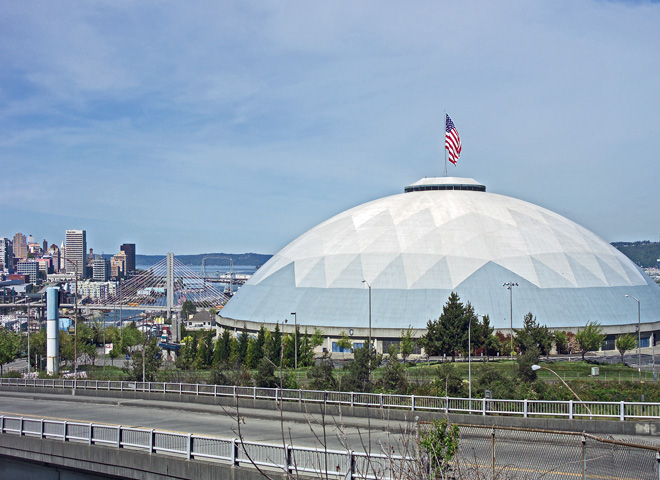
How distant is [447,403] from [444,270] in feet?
158

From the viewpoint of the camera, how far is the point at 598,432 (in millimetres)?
24781

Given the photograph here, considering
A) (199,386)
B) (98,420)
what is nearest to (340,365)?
(199,386)

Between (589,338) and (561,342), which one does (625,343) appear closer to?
(589,338)

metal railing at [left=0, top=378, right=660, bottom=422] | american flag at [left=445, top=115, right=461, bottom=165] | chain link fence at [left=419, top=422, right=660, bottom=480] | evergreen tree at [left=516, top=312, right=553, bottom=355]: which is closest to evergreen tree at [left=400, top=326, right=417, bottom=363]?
evergreen tree at [left=516, top=312, right=553, bottom=355]

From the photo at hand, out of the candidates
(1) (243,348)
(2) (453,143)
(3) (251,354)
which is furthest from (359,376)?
(2) (453,143)

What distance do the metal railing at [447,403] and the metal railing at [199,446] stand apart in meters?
1.76

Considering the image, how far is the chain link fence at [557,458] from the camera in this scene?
1429 centimetres

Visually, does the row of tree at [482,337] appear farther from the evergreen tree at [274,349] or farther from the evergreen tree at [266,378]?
the evergreen tree at [266,378]

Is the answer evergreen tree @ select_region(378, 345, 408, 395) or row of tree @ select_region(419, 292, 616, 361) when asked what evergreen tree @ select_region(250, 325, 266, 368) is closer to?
row of tree @ select_region(419, 292, 616, 361)

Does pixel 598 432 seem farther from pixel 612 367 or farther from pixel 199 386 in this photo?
pixel 612 367

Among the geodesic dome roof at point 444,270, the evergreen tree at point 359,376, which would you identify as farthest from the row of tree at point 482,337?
the evergreen tree at point 359,376

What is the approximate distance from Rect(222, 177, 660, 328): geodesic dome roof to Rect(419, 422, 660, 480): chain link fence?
51.9m

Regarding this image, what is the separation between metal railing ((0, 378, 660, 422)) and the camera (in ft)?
84.8

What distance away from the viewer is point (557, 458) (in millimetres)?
16594
